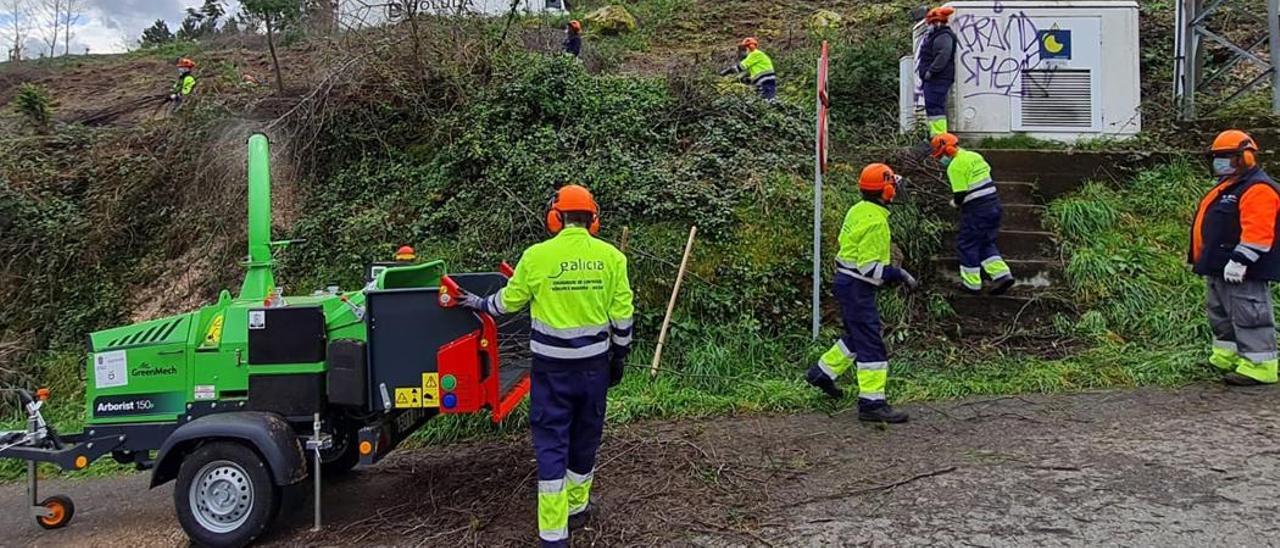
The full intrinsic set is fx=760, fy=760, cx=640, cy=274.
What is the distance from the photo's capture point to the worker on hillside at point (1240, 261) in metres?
5.70

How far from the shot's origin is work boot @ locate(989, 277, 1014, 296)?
7.16 m

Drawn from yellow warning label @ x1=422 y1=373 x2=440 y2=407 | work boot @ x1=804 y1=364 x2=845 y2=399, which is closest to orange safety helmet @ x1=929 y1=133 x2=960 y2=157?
work boot @ x1=804 y1=364 x2=845 y2=399

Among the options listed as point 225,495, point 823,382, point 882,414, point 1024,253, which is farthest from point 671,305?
point 225,495

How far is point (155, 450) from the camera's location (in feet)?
15.0

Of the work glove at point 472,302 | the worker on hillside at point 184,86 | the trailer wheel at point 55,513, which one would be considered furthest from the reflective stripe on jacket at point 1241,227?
the worker on hillside at point 184,86

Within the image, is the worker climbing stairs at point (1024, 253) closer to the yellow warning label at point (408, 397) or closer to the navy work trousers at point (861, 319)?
the navy work trousers at point (861, 319)

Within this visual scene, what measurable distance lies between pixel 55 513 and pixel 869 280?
5.81 m

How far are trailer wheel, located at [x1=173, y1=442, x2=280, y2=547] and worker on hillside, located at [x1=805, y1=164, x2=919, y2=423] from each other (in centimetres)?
399

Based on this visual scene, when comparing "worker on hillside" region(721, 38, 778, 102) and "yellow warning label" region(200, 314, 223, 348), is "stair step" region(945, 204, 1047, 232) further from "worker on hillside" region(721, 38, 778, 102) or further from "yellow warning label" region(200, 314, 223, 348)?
"yellow warning label" region(200, 314, 223, 348)

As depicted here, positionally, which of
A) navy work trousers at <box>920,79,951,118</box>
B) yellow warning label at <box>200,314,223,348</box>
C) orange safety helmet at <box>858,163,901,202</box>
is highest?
navy work trousers at <box>920,79,951,118</box>

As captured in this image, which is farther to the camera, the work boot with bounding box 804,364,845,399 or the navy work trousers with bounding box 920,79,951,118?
the navy work trousers with bounding box 920,79,951,118

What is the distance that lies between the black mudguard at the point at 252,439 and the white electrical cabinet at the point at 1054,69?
8.58 m

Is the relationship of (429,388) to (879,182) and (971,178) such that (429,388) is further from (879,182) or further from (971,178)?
(971,178)

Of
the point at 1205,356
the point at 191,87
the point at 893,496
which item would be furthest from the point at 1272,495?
the point at 191,87
